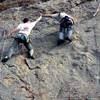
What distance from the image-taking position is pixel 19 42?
609 inches

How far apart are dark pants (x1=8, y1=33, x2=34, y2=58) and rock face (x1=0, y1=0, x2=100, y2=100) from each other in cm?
24

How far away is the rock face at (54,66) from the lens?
13773 millimetres

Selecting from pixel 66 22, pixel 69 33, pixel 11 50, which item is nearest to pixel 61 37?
pixel 69 33

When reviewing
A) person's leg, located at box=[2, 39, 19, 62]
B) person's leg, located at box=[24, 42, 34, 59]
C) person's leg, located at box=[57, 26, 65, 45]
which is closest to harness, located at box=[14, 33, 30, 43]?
person's leg, located at box=[24, 42, 34, 59]

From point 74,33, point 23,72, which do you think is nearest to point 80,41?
point 74,33

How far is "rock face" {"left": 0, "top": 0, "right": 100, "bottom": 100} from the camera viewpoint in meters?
13.8

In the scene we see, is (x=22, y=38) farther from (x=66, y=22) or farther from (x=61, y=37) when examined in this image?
(x=66, y=22)

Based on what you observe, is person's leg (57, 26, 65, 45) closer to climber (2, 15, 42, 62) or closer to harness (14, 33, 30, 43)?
climber (2, 15, 42, 62)

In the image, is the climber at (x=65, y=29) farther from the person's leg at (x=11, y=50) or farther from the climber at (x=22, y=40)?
the person's leg at (x=11, y=50)

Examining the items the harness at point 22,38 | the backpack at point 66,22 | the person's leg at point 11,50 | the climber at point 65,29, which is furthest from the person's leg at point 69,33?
the person's leg at point 11,50

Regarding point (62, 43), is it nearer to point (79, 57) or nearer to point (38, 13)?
point (79, 57)

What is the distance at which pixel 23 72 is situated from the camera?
48.2 ft

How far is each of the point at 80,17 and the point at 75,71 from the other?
3.97 metres

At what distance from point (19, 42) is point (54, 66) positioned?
178 cm
